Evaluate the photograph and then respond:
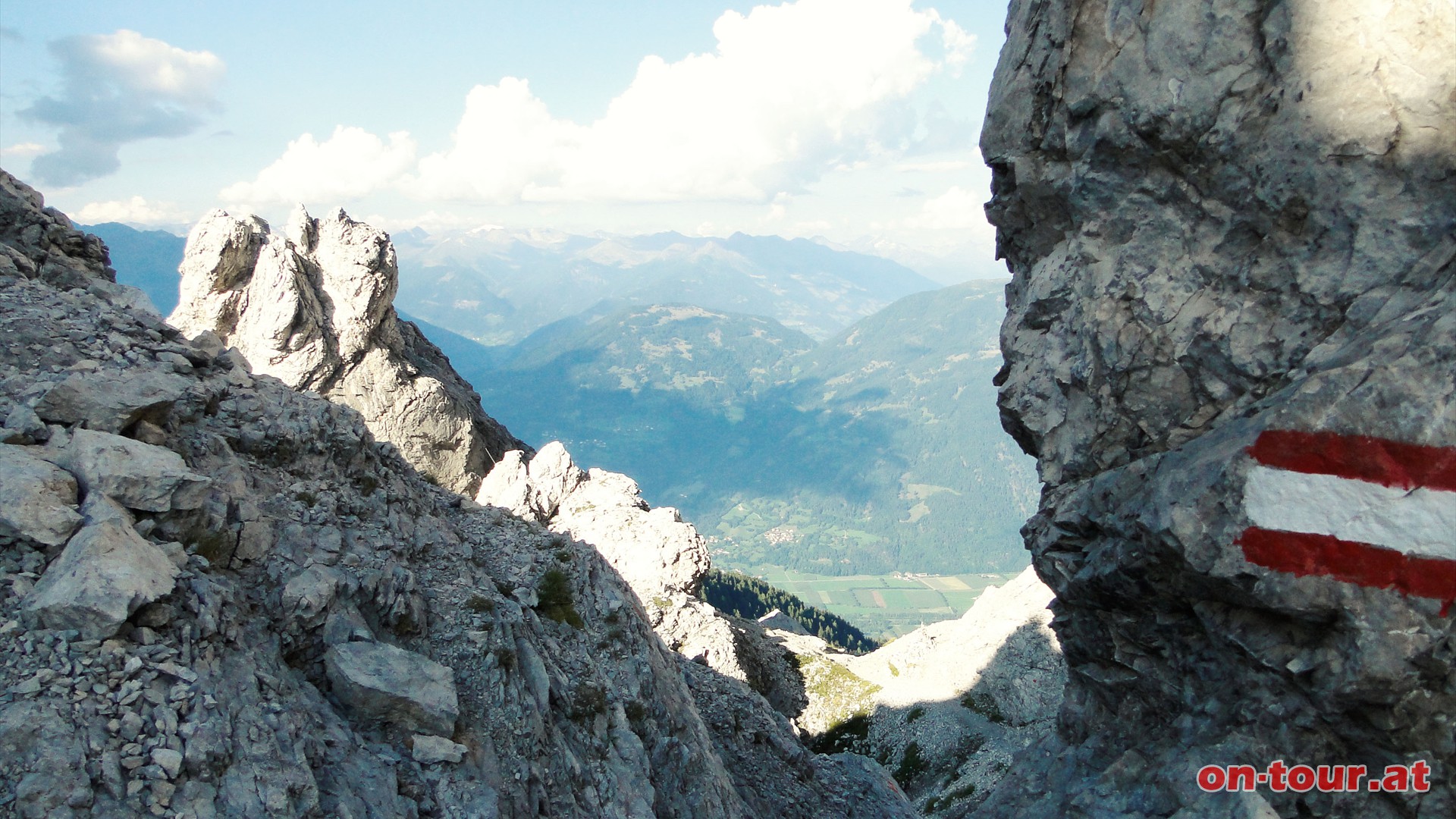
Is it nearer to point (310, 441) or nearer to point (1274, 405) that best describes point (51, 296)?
point (310, 441)

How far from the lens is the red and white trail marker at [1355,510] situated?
10898mm

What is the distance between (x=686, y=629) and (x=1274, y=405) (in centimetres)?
4452

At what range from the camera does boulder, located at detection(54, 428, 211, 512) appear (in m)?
12.1

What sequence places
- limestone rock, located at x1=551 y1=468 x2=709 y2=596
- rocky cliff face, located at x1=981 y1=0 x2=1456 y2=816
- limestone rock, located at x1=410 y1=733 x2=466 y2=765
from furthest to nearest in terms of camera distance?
limestone rock, located at x1=551 y1=468 x2=709 y2=596, limestone rock, located at x1=410 y1=733 x2=466 y2=765, rocky cliff face, located at x1=981 y1=0 x2=1456 y2=816

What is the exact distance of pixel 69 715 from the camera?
959 centimetres

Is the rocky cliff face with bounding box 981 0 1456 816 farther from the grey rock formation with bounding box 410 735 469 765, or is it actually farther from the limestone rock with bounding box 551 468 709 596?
the limestone rock with bounding box 551 468 709 596

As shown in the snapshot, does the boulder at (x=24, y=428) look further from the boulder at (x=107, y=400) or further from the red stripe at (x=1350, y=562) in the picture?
the red stripe at (x=1350, y=562)

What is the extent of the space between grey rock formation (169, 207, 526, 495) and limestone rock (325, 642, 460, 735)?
39593 millimetres

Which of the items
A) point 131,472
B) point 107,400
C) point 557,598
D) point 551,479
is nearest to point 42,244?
point 107,400

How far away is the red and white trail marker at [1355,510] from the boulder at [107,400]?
776 inches

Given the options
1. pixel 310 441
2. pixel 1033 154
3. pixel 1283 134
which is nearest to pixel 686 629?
pixel 310 441

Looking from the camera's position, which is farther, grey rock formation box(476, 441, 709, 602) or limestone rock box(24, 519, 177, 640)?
grey rock formation box(476, 441, 709, 602)

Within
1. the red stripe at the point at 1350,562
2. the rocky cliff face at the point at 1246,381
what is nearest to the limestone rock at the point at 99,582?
the rocky cliff face at the point at 1246,381

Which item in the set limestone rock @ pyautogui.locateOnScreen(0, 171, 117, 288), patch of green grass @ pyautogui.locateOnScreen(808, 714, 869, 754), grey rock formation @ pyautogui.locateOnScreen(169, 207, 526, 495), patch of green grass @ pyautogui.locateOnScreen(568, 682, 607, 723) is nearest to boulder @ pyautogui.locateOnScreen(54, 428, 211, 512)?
limestone rock @ pyautogui.locateOnScreen(0, 171, 117, 288)
